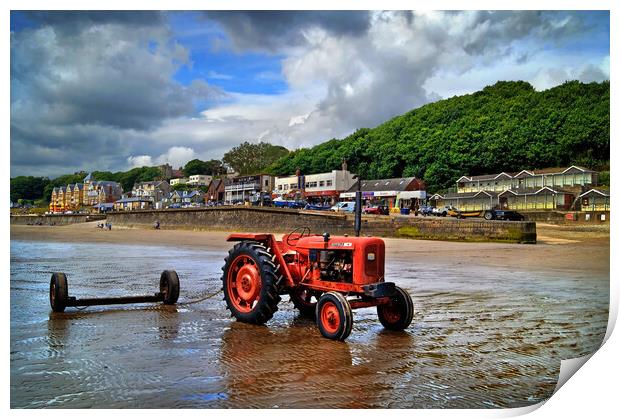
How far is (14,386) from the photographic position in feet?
12.7

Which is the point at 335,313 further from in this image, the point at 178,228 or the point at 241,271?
the point at 178,228

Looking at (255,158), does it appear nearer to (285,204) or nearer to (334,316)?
(285,204)

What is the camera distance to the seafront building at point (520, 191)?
22172 millimetres

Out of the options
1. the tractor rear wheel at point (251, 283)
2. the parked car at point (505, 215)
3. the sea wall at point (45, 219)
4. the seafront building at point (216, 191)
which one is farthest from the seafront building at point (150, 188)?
the parked car at point (505, 215)

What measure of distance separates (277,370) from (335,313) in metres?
1.32

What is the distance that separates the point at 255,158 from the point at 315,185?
10000 mm

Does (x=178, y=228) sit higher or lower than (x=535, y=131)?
lower

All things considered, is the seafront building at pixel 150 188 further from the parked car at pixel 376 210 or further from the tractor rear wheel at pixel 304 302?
the parked car at pixel 376 210

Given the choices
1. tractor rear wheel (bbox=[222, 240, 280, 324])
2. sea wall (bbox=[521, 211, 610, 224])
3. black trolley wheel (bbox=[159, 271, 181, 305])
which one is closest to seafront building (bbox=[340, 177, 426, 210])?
sea wall (bbox=[521, 211, 610, 224])

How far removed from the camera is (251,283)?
6.39m

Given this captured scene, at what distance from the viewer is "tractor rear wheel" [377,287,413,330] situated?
581 centimetres

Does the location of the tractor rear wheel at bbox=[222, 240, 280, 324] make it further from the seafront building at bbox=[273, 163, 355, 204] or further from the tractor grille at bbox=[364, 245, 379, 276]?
the seafront building at bbox=[273, 163, 355, 204]

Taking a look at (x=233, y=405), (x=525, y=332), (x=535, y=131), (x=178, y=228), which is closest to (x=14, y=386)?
(x=233, y=405)

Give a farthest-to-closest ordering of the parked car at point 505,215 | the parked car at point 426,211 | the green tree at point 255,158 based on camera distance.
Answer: the parked car at point 426,211, the parked car at point 505,215, the green tree at point 255,158
